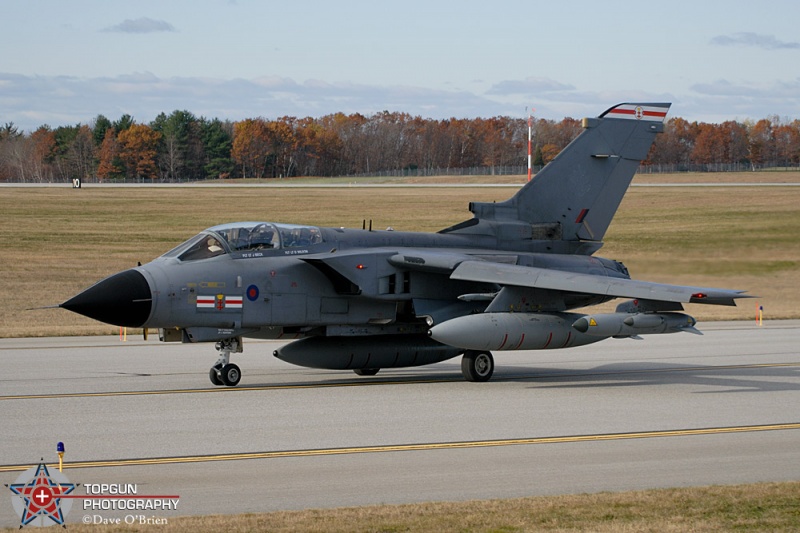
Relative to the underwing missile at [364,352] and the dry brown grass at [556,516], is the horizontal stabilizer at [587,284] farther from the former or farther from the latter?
the dry brown grass at [556,516]

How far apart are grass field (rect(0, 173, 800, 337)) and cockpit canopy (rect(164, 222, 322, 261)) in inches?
252

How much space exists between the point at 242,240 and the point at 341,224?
3777 cm

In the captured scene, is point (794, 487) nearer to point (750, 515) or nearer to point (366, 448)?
point (750, 515)

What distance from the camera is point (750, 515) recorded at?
8633mm

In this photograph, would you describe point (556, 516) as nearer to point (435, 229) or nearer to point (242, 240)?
point (242, 240)

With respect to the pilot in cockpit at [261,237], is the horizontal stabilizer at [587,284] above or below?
below

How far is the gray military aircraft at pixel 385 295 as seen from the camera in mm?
15500

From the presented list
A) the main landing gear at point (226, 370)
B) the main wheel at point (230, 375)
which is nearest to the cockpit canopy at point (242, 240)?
the main landing gear at point (226, 370)

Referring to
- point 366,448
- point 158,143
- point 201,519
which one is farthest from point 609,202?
point 158,143

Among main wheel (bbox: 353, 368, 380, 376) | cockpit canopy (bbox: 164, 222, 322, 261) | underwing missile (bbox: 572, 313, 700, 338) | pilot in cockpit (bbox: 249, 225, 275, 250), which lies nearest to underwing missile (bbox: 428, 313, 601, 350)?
underwing missile (bbox: 572, 313, 700, 338)

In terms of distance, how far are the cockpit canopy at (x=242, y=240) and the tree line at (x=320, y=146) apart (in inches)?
3694

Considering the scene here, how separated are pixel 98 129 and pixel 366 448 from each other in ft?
428

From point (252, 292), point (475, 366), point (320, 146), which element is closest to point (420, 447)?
point (252, 292)

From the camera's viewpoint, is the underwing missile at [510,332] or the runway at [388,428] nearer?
the runway at [388,428]
